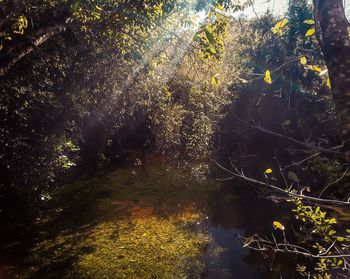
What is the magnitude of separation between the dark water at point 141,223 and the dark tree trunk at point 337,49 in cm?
453

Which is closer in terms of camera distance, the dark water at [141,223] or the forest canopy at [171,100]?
the forest canopy at [171,100]

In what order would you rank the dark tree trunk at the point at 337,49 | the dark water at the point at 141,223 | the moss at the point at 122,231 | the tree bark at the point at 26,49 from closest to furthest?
the dark tree trunk at the point at 337,49 < the tree bark at the point at 26,49 < the moss at the point at 122,231 < the dark water at the point at 141,223

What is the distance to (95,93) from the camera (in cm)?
1210

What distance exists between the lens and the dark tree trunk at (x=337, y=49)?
1662mm

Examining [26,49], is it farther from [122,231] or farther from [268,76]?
[122,231]

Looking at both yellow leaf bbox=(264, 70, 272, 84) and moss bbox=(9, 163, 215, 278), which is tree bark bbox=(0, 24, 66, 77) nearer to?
moss bbox=(9, 163, 215, 278)

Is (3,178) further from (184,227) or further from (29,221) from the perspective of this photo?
(184,227)

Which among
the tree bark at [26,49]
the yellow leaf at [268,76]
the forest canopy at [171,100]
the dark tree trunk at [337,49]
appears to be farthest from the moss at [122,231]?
the dark tree trunk at [337,49]

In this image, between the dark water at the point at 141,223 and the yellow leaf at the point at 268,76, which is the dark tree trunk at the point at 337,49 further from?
the dark water at the point at 141,223

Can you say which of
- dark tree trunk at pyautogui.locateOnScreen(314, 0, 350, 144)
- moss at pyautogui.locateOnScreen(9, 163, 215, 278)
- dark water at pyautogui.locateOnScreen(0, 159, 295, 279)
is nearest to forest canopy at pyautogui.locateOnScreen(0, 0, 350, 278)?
dark tree trunk at pyautogui.locateOnScreen(314, 0, 350, 144)

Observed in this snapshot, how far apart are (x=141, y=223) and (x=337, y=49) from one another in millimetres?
8266

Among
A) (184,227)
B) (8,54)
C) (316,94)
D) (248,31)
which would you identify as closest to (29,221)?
(184,227)

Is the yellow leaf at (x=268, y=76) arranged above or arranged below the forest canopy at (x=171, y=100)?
below

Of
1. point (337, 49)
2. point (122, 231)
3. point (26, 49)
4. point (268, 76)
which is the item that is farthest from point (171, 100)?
point (337, 49)
